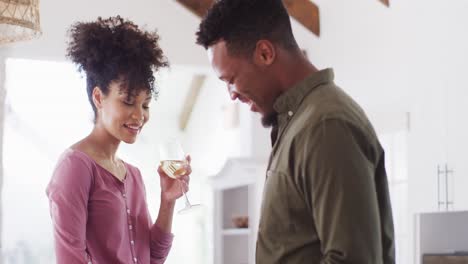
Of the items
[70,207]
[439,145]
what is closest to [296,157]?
[70,207]

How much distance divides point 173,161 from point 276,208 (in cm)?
110

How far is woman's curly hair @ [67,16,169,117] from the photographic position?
2.12 metres

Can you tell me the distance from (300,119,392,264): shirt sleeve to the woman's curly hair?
103 cm

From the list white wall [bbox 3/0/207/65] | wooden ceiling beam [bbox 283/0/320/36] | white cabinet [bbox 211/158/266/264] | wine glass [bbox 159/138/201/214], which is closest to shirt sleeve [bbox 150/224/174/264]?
wine glass [bbox 159/138/201/214]

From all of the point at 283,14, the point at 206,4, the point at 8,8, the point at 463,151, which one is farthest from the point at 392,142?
the point at 283,14

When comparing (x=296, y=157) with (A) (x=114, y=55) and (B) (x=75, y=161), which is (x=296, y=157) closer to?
(B) (x=75, y=161)

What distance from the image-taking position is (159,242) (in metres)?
2.19

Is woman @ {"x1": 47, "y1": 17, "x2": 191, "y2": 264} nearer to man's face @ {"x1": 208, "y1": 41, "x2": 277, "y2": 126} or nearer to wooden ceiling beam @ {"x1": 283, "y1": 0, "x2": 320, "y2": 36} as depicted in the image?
man's face @ {"x1": 208, "y1": 41, "x2": 277, "y2": 126}

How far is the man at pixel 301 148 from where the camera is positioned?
116cm

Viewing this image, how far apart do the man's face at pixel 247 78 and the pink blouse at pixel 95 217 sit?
73 centimetres

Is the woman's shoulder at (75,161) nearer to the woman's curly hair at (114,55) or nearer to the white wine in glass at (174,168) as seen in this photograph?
the woman's curly hair at (114,55)

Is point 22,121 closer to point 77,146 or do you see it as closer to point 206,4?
point 206,4

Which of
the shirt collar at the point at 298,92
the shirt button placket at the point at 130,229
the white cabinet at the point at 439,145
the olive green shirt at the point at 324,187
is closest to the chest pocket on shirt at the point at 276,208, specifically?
the olive green shirt at the point at 324,187

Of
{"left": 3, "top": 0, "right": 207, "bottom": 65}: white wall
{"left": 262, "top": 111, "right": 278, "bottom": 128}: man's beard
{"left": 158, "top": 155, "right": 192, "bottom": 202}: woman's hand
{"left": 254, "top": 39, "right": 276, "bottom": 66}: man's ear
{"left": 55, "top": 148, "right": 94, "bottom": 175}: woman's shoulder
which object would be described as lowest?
{"left": 158, "top": 155, "right": 192, "bottom": 202}: woman's hand
